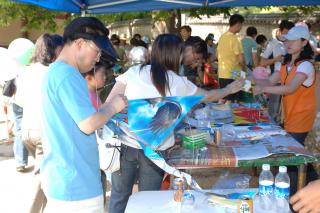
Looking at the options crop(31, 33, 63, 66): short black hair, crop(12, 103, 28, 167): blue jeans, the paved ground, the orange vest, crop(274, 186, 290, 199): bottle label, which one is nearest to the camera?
crop(274, 186, 290, 199): bottle label

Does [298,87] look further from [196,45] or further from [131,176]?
[131,176]

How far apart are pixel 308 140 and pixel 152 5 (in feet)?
9.09

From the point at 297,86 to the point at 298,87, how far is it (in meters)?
0.06

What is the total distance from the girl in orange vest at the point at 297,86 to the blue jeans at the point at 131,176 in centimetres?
137

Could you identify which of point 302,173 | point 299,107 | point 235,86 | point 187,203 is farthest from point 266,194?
point 299,107

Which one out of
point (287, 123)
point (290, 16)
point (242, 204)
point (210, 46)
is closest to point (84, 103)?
point (242, 204)

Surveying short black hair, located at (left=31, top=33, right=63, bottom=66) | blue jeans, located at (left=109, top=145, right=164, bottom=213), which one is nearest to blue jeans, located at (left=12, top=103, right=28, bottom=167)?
short black hair, located at (left=31, top=33, right=63, bottom=66)

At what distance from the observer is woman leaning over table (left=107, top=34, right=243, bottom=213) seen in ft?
8.93

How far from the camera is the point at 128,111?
2.34 meters

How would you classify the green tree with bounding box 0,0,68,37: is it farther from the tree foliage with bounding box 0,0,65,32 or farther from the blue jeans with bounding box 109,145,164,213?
the blue jeans with bounding box 109,145,164,213

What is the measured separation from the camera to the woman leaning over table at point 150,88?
2721 mm

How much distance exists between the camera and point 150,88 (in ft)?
8.94

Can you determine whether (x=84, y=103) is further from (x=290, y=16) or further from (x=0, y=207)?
(x=290, y=16)

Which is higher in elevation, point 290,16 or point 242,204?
point 290,16
